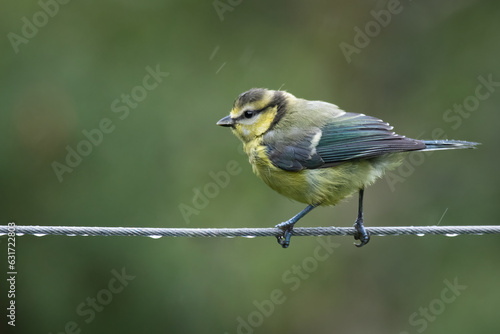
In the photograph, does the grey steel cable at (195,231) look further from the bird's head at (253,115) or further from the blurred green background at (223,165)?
the blurred green background at (223,165)

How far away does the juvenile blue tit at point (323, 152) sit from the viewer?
446cm

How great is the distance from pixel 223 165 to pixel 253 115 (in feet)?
5.72

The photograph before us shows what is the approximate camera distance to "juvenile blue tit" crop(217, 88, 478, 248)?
446 cm

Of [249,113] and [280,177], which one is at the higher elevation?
[249,113]

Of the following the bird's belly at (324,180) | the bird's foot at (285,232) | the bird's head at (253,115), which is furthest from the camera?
the bird's head at (253,115)

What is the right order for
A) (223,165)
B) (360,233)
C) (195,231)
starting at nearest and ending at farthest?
1. (195,231)
2. (360,233)
3. (223,165)

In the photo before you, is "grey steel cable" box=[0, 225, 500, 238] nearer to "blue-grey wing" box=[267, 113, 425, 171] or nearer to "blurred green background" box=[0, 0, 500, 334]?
"blue-grey wing" box=[267, 113, 425, 171]

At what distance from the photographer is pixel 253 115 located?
495 cm

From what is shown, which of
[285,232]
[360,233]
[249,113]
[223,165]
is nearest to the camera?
[285,232]

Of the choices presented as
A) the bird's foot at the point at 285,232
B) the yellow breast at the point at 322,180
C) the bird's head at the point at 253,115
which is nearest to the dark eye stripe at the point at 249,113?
the bird's head at the point at 253,115

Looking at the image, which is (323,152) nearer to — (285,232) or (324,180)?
(324,180)

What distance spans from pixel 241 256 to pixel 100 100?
206 centimetres

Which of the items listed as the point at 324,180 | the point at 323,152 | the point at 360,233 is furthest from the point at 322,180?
the point at 360,233

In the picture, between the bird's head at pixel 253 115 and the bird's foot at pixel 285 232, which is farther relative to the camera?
the bird's head at pixel 253 115
